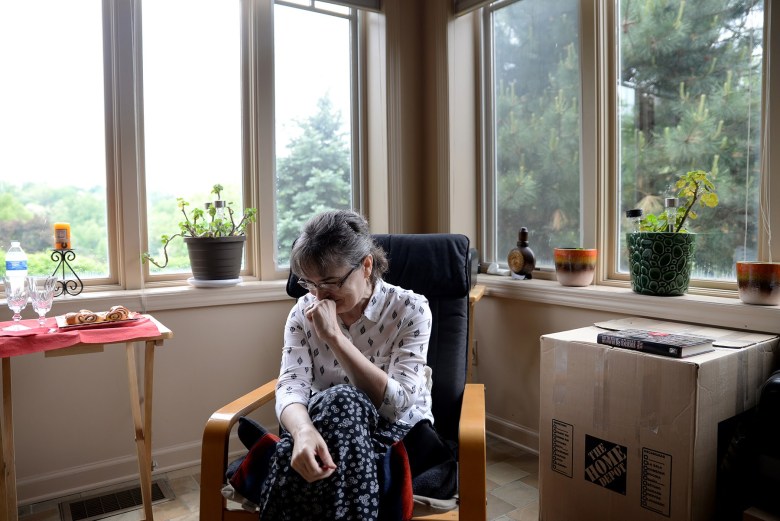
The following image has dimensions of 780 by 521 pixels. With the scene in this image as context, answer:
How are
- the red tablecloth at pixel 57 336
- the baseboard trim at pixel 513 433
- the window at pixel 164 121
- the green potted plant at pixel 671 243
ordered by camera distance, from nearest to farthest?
the red tablecloth at pixel 57 336 → the green potted plant at pixel 671 243 → the window at pixel 164 121 → the baseboard trim at pixel 513 433

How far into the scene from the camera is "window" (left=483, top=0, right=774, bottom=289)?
6.64 ft

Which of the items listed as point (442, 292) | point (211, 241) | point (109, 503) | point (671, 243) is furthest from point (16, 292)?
point (671, 243)

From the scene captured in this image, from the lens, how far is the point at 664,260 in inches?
80.0

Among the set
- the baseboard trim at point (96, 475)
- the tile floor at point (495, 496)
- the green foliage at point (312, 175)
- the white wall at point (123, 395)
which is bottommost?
the tile floor at point (495, 496)

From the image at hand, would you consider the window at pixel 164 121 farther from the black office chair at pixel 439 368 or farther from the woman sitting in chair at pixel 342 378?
the woman sitting in chair at pixel 342 378

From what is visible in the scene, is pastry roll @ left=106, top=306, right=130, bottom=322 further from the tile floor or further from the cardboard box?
the cardboard box

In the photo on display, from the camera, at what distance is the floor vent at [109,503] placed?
2.09m

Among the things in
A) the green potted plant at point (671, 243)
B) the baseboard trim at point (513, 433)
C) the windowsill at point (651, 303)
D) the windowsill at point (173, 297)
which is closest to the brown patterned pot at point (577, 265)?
the windowsill at point (651, 303)

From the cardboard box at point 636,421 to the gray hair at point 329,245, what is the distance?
A: 77cm

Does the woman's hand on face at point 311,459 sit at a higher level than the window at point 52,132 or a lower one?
lower

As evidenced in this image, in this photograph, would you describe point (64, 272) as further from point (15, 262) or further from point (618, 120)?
point (618, 120)

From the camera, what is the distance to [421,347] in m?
1.57

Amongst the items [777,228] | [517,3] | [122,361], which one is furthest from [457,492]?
[517,3]

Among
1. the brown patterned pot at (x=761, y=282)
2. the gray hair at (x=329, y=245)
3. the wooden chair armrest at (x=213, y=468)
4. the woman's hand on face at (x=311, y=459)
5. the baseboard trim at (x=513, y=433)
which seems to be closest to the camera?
the woman's hand on face at (x=311, y=459)
